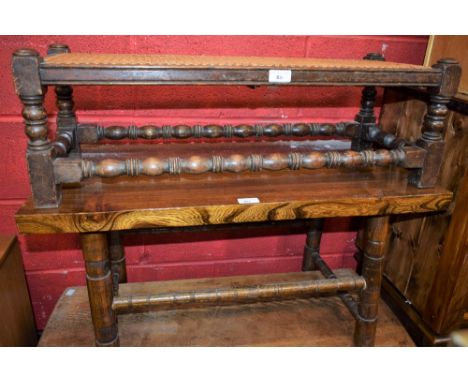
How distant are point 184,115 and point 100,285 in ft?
2.10

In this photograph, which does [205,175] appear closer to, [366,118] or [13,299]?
[366,118]

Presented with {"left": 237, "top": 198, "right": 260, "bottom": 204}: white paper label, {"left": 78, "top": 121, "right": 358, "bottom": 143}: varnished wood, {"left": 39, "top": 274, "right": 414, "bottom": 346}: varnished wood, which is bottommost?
{"left": 39, "top": 274, "right": 414, "bottom": 346}: varnished wood

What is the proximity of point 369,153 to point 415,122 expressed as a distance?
1.27ft

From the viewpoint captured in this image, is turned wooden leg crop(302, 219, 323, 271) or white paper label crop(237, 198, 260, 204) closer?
white paper label crop(237, 198, 260, 204)

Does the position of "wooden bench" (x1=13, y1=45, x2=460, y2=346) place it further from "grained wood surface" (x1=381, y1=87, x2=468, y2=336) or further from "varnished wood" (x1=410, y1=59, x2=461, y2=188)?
"grained wood surface" (x1=381, y1=87, x2=468, y2=336)

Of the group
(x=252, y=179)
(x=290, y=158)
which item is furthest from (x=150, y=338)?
(x=290, y=158)

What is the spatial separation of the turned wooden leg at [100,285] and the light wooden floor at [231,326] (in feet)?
0.85

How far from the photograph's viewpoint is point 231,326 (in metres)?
1.32

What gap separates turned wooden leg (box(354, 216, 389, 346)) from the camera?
1046mm

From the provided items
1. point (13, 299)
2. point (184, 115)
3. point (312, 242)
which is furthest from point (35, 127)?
point (312, 242)

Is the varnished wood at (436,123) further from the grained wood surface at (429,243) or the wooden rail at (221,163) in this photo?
the grained wood surface at (429,243)

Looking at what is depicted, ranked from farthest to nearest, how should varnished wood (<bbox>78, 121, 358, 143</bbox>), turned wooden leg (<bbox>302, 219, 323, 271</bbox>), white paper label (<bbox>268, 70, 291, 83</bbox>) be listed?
1. turned wooden leg (<bbox>302, 219, 323, 271</bbox>)
2. varnished wood (<bbox>78, 121, 358, 143</bbox>)
3. white paper label (<bbox>268, 70, 291, 83</bbox>)

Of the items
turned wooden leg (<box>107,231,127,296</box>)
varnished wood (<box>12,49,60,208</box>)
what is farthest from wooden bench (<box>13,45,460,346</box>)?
turned wooden leg (<box>107,231,127,296</box>)

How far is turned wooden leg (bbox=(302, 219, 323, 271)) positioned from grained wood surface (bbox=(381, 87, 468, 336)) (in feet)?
0.85
